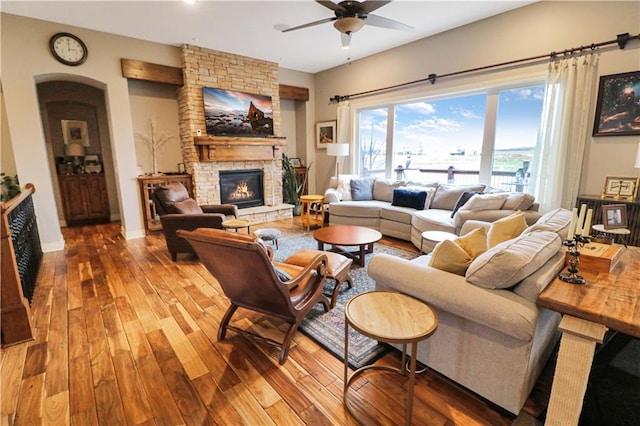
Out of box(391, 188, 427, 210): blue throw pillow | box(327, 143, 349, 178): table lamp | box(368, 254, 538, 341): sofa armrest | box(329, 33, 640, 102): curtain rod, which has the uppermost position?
box(329, 33, 640, 102): curtain rod

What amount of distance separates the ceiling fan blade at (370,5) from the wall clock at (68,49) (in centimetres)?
400

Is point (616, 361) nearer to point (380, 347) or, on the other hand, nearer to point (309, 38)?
point (380, 347)

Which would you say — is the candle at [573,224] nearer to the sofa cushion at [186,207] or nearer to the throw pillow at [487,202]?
the throw pillow at [487,202]

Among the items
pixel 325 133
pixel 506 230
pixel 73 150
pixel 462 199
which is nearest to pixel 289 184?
pixel 325 133

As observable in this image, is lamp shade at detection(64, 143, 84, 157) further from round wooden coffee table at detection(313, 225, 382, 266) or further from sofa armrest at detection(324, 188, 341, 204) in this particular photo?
round wooden coffee table at detection(313, 225, 382, 266)

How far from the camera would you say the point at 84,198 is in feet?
18.7

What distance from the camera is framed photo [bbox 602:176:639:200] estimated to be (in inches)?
124

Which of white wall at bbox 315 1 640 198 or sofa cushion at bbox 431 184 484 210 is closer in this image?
white wall at bbox 315 1 640 198

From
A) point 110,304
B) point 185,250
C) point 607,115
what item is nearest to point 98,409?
point 110,304

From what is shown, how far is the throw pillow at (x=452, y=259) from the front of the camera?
1730 millimetres

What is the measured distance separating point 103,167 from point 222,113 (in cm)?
268

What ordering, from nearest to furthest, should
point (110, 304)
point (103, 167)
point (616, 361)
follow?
1. point (616, 361)
2. point (110, 304)
3. point (103, 167)

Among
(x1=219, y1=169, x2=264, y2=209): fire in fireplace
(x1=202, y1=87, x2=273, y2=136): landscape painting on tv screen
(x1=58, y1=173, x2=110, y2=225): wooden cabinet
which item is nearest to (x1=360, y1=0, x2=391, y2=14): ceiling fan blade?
(x1=202, y1=87, x2=273, y2=136): landscape painting on tv screen

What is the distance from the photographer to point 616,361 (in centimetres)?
197
